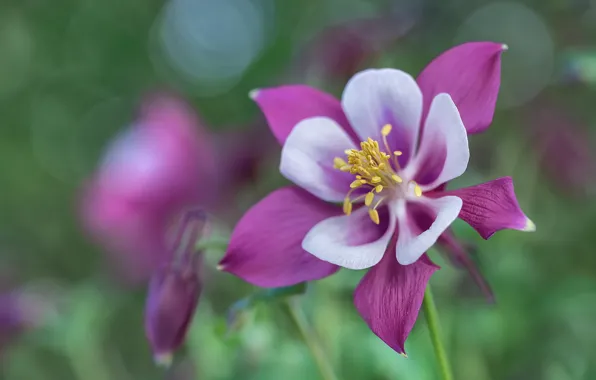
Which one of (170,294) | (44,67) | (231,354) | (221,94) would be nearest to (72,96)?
(44,67)

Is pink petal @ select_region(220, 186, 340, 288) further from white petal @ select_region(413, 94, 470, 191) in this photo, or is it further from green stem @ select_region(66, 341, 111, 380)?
green stem @ select_region(66, 341, 111, 380)

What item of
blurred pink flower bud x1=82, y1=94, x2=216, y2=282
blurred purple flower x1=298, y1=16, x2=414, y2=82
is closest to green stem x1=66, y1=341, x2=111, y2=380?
blurred pink flower bud x1=82, y1=94, x2=216, y2=282

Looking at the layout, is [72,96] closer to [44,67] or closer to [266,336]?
[44,67]

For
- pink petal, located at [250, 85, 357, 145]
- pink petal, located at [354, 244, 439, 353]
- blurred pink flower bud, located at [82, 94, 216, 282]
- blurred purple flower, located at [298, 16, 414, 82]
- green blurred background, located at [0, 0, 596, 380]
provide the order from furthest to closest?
Result: 1. blurred pink flower bud, located at [82, 94, 216, 282]
2. blurred purple flower, located at [298, 16, 414, 82]
3. green blurred background, located at [0, 0, 596, 380]
4. pink petal, located at [250, 85, 357, 145]
5. pink petal, located at [354, 244, 439, 353]

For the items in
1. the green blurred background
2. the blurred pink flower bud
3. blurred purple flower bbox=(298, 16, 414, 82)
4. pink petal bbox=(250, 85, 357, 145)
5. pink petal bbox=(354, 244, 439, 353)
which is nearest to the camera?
pink petal bbox=(354, 244, 439, 353)

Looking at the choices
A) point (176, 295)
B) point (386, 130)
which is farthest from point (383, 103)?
point (176, 295)

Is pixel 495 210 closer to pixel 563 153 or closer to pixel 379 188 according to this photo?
pixel 379 188

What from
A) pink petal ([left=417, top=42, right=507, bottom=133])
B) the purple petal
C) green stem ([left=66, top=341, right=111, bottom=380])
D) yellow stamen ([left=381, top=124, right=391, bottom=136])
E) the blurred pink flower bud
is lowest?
green stem ([left=66, top=341, right=111, bottom=380])
